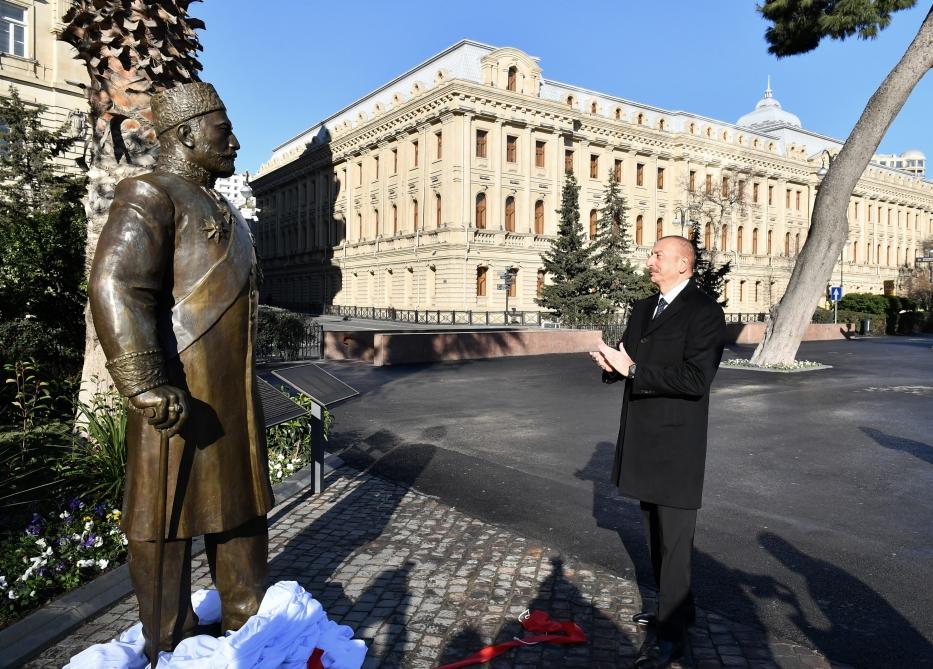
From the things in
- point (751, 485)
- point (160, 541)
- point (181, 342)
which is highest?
point (181, 342)

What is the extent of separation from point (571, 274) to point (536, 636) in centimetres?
3264

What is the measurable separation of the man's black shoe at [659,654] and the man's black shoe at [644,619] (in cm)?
32

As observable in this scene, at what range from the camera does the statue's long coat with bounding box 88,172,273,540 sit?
219 cm

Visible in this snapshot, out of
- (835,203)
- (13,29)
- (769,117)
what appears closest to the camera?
(835,203)

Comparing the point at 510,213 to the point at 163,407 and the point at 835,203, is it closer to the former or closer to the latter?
the point at 835,203

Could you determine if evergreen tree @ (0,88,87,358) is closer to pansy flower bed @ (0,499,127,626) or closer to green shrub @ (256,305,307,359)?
pansy flower bed @ (0,499,127,626)


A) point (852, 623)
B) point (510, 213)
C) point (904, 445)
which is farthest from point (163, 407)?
point (510, 213)

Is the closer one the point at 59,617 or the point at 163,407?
the point at 163,407

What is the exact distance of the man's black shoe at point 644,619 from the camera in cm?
343

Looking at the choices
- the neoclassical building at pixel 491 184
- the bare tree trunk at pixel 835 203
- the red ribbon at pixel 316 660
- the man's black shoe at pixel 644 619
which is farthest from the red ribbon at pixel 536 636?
the neoclassical building at pixel 491 184

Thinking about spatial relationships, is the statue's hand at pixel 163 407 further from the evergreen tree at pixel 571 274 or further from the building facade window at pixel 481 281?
the building facade window at pixel 481 281

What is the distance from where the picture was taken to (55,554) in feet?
13.2

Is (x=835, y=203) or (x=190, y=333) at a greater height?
(x=835, y=203)

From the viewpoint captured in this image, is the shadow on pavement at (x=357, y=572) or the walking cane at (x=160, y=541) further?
the shadow on pavement at (x=357, y=572)
